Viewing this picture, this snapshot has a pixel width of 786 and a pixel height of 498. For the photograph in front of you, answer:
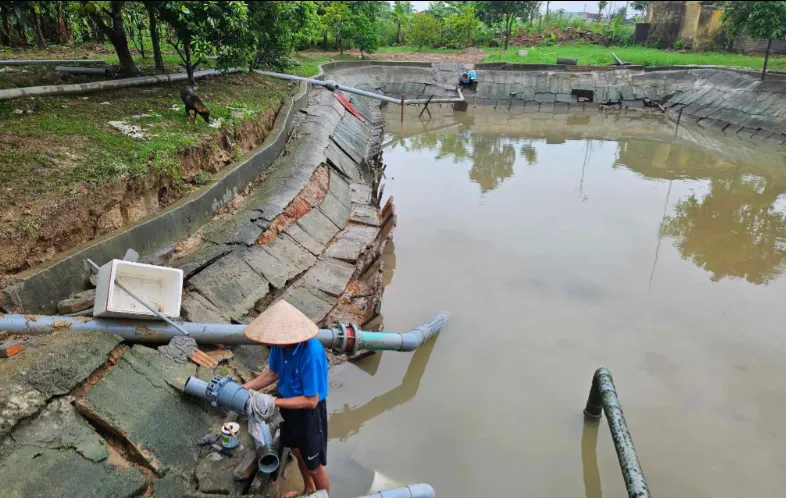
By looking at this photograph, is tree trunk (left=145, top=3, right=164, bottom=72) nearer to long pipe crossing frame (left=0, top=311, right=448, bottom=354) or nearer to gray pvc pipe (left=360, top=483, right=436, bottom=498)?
long pipe crossing frame (left=0, top=311, right=448, bottom=354)

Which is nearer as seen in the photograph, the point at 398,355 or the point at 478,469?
the point at 478,469

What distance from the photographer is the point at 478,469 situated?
199 inches

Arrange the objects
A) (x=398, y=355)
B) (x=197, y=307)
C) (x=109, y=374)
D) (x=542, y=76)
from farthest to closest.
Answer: (x=542, y=76), (x=398, y=355), (x=197, y=307), (x=109, y=374)

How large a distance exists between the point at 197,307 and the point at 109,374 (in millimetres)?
1404

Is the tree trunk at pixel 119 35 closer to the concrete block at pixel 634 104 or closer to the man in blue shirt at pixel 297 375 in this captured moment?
the man in blue shirt at pixel 297 375

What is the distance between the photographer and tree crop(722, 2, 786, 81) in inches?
727

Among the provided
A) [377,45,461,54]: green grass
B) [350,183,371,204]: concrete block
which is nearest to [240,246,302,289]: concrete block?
[350,183,371,204]: concrete block

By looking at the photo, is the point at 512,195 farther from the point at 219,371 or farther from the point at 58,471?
the point at 58,471

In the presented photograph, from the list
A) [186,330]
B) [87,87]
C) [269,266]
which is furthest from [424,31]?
[186,330]

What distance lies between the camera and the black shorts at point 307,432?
12.5 feet

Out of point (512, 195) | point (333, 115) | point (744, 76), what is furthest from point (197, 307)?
point (744, 76)

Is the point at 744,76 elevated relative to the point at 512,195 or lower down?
elevated

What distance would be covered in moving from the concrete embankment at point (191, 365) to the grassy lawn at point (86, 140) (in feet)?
3.47

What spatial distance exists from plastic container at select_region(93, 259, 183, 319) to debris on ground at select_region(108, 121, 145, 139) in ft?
11.4
